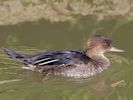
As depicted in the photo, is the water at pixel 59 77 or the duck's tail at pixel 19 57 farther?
the duck's tail at pixel 19 57

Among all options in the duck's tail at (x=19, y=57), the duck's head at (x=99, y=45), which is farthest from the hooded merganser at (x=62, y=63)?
the duck's head at (x=99, y=45)

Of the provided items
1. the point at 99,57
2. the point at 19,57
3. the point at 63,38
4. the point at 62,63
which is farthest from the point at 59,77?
the point at 63,38

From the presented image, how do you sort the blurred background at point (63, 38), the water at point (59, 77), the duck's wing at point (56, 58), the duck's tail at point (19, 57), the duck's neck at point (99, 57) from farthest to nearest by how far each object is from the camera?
the duck's neck at point (99, 57) < the duck's tail at point (19, 57) < the duck's wing at point (56, 58) < the blurred background at point (63, 38) < the water at point (59, 77)

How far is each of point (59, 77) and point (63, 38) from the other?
54.5 inches

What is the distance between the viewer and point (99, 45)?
10750mm

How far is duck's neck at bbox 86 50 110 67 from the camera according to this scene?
35.0 feet

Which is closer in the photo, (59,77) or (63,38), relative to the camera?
(59,77)

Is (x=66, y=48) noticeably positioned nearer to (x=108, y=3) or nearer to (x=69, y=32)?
(x=69, y=32)

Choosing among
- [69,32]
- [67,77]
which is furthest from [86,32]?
[67,77]

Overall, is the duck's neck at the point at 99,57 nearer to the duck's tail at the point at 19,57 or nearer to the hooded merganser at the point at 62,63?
the hooded merganser at the point at 62,63

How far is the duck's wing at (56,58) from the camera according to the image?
10.2 meters

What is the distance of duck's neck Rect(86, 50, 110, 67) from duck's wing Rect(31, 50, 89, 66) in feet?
1.48

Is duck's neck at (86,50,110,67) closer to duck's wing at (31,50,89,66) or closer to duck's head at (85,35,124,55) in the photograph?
duck's head at (85,35,124,55)

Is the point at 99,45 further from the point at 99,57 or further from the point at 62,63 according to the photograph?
the point at 62,63
